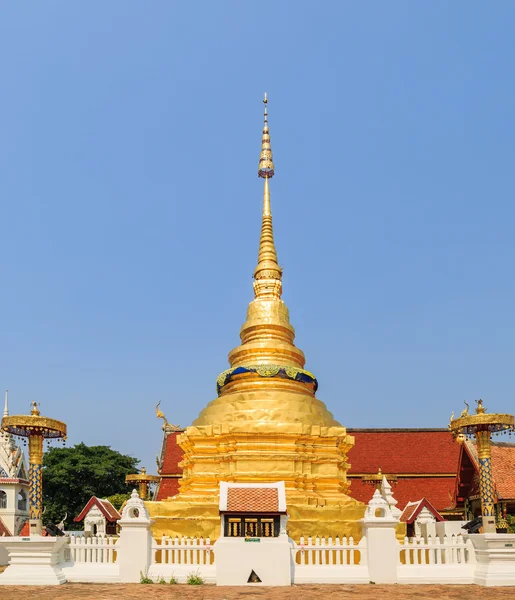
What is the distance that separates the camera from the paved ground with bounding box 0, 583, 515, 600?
1294 cm

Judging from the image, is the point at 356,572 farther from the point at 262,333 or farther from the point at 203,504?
the point at 262,333

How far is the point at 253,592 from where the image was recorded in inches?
531

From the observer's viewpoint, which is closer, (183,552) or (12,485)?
(183,552)

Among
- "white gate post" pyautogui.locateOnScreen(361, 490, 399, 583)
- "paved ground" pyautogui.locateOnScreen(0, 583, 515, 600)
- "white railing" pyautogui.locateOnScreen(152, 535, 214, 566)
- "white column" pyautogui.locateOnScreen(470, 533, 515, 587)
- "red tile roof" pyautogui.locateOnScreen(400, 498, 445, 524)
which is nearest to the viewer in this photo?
"paved ground" pyautogui.locateOnScreen(0, 583, 515, 600)

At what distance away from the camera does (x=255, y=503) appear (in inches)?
609

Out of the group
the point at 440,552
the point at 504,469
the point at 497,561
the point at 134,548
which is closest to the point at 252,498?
the point at 134,548

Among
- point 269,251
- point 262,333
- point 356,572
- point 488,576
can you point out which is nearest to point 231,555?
point 356,572

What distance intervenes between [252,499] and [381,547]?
120 inches

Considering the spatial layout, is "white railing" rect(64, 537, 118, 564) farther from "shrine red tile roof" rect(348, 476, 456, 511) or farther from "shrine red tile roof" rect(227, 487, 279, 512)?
"shrine red tile roof" rect(348, 476, 456, 511)

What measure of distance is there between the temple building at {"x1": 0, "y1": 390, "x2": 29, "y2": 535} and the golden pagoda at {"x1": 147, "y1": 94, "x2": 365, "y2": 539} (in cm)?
2925

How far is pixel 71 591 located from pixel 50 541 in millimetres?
1738

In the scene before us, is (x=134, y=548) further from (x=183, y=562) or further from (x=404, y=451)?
(x=404, y=451)

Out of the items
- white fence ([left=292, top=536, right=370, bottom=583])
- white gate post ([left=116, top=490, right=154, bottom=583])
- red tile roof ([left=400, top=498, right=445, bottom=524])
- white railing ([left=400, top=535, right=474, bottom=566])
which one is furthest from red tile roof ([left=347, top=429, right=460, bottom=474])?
white gate post ([left=116, top=490, right=154, bottom=583])

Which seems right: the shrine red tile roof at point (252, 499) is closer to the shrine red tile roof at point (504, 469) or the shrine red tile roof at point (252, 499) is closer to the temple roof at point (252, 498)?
the temple roof at point (252, 498)
